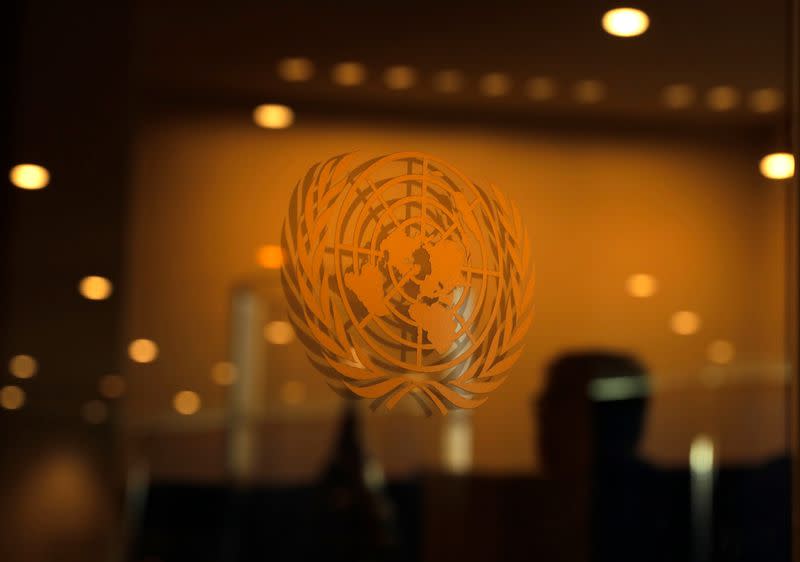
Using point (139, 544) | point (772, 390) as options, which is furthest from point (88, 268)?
point (772, 390)

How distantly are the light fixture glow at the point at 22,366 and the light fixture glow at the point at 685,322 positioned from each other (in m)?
0.74

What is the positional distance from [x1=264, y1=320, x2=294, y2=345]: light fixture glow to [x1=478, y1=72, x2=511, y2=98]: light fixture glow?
0.38m

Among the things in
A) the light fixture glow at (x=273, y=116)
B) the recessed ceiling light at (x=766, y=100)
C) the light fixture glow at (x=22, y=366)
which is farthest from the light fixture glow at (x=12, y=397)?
the recessed ceiling light at (x=766, y=100)

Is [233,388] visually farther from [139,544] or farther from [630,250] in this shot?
[630,250]

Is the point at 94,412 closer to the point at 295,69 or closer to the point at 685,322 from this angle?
the point at 295,69

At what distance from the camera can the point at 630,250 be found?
133 cm

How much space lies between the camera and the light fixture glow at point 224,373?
1158 millimetres

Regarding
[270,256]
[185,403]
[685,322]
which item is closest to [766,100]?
[685,322]

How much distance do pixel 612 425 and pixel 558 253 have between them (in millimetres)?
217

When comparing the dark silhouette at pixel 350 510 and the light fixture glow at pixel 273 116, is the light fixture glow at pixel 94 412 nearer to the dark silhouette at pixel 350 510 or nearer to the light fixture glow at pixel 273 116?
the dark silhouette at pixel 350 510

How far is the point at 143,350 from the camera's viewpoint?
114cm

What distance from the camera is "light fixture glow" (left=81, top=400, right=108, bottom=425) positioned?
1119 mm

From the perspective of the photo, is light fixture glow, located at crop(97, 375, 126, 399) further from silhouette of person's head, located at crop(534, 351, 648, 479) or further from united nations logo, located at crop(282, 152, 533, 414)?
silhouette of person's head, located at crop(534, 351, 648, 479)

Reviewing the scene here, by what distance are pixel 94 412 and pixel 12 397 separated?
84 mm
